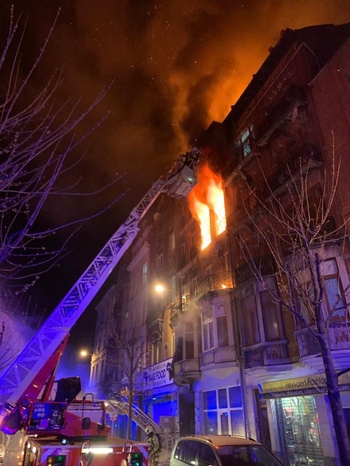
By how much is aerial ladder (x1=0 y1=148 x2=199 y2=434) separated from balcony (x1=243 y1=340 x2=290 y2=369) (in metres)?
8.33

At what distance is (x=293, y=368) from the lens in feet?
48.5

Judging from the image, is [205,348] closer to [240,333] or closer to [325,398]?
[240,333]

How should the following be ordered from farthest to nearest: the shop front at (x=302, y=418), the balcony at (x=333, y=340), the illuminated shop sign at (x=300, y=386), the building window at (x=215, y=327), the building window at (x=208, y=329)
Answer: the building window at (x=208, y=329) < the building window at (x=215, y=327) < the shop front at (x=302, y=418) < the illuminated shop sign at (x=300, y=386) < the balcony at (x=333, y=340)

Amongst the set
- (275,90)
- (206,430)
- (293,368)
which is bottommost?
(206,430)

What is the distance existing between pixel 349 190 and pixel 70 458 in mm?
13968

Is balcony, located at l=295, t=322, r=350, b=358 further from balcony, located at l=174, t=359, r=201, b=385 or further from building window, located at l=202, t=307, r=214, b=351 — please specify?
balcony, located at l=174, t=359, r=201, b=385

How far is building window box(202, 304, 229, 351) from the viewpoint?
18.5 meters

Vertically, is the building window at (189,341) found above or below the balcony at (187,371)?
above

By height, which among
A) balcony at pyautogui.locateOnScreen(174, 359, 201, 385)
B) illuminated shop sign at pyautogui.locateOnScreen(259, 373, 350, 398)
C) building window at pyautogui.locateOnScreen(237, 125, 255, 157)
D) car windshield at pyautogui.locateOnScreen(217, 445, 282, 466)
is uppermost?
building window at pyautogui.locateOnScreen(237, 125, 255, 157)

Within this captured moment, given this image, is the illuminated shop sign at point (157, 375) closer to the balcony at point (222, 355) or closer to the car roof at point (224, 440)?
the balcony at point (222, 355)

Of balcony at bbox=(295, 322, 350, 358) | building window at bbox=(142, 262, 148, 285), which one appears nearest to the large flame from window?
balcony at bbox=(295, 322, 350, 358)

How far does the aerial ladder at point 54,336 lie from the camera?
32.0 feet

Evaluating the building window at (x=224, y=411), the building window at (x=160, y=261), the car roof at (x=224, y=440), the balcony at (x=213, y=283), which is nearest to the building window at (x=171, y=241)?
the building window at (x=160, y=261)

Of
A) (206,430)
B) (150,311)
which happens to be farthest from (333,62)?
(150,311)
